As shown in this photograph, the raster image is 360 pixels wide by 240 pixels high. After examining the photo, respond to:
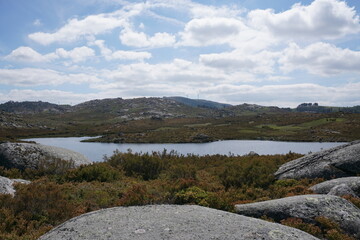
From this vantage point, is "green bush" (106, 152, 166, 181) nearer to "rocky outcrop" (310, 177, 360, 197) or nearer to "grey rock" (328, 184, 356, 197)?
"rocky outcrop" (310, 177, 360, 197)

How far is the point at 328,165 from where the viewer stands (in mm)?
14914

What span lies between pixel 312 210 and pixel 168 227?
5038 mm

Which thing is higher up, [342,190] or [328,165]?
[328,165]

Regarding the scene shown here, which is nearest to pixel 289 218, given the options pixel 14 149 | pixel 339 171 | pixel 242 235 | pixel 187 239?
pixel 242 235

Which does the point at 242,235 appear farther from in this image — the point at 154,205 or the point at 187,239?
the point at 154,205

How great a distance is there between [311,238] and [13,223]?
8.62 metres

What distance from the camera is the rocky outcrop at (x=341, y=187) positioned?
1106cm

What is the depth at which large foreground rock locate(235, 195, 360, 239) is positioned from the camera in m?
8.44

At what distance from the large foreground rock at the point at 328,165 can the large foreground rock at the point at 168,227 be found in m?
9.15

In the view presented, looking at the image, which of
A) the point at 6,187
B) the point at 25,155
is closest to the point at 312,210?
the point at 6,187

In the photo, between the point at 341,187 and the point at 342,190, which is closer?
the point at 342,190

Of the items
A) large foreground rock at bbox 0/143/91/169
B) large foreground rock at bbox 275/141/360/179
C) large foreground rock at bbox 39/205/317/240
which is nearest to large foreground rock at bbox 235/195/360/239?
large foreground rock at bbox 39/205/317/240

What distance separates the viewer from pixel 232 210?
30.2 ft

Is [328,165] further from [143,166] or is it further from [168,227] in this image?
[168,227]
